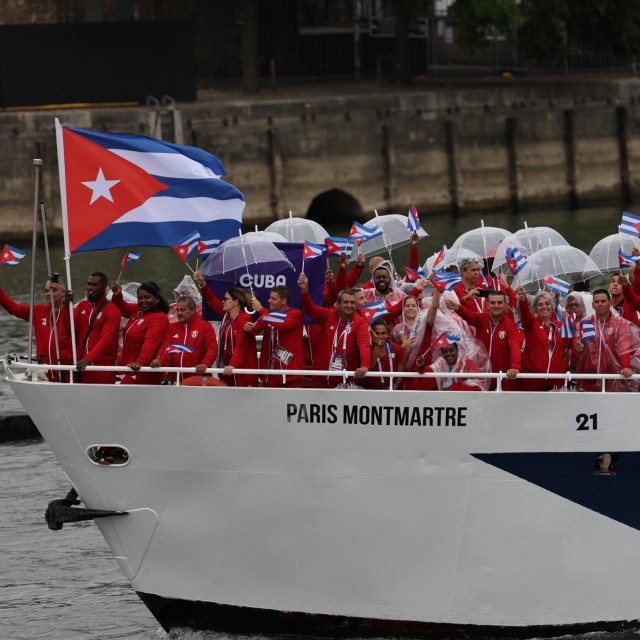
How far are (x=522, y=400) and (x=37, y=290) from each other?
974 inches

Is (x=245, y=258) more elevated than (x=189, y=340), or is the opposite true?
(x=245, y=258)

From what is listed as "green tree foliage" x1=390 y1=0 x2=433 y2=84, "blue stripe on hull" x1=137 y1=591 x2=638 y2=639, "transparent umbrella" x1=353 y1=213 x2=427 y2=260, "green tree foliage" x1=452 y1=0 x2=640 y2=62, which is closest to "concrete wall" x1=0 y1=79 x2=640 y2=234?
"green tree foliage" x1=452 y1=0 x2=640 y2=62

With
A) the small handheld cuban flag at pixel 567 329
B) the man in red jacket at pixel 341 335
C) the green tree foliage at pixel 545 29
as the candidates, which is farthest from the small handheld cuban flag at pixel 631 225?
the green tree foliage at pixel 545 29

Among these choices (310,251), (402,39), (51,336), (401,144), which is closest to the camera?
(310,251)

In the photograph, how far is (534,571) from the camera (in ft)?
44.9

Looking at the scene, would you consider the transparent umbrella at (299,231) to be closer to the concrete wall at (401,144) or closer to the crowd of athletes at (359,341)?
the crowd of athletes at (359,341)

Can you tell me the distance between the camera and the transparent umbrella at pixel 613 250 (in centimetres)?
1565

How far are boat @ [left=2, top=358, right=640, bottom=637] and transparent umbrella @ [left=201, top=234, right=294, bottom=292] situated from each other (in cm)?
141

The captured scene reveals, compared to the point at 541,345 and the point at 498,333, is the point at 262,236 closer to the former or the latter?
the point at 498,333

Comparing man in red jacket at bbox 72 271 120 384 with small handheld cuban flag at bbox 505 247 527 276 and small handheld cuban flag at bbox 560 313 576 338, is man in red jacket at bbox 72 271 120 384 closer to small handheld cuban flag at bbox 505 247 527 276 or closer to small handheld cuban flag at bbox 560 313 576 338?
small handheld cuban flag at bbox 505 247 527 276

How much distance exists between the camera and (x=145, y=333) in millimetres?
13773

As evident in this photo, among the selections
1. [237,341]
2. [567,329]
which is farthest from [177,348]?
[567,329]

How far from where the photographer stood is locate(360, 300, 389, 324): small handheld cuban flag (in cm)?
1359

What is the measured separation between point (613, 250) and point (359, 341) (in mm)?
3885
